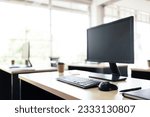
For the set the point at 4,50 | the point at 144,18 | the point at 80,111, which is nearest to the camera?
the point at 80,111

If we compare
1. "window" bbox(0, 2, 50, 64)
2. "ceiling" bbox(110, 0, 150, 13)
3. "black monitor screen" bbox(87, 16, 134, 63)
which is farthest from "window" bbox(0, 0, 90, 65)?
"black monitor screen" bbox(87, 16, 134, 63)

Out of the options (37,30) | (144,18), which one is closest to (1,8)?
(37,30)

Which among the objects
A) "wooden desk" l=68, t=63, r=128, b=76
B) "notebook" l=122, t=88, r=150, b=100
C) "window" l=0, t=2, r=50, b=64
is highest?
"window" l=0, t=2, r=50, b=64

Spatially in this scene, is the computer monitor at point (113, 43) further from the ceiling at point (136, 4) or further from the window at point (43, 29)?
the ceiling at point (136, 4)

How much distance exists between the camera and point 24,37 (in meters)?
4.40

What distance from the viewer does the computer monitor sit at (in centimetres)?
126

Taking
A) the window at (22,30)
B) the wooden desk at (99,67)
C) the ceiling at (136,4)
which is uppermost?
the ceiling at (136,4)

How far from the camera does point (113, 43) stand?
4.69 ft

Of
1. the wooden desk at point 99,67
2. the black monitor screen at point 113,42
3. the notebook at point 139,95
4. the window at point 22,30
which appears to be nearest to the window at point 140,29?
the window at point 22,30

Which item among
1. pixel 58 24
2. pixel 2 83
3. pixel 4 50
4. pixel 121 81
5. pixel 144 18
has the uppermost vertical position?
pixel 144 18

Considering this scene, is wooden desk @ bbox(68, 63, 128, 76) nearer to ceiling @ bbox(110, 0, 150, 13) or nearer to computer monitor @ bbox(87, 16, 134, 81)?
computer monitor @ bbox(87, 16, 134, 81)

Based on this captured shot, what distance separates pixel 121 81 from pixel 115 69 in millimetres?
201

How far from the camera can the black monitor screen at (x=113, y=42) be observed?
50.0 inches

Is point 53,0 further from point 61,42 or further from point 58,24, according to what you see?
point 61,42
